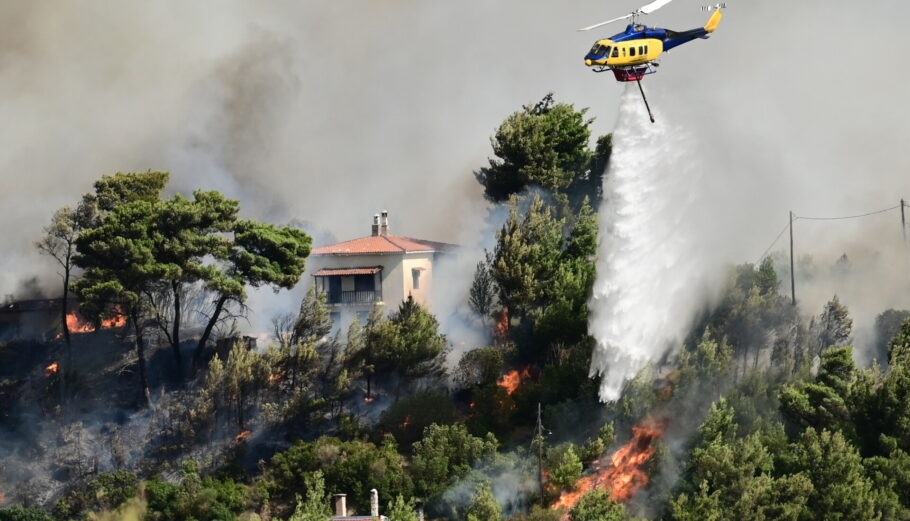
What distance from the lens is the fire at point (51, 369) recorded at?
6438 centimetres

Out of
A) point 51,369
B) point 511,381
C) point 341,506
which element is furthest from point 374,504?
point 51,369

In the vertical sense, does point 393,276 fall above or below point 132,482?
above

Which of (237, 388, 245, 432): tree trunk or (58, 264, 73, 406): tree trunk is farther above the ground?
(58, 264, 73, 406): tree trunk

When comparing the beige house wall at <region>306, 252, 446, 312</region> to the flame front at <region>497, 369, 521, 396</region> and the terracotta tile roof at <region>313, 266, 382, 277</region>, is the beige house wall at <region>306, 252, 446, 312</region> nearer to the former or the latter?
the terracotta tile roof at <region>313, 266, 382, 277</region>

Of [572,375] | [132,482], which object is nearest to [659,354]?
[572,375]

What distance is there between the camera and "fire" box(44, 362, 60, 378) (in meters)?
64.4

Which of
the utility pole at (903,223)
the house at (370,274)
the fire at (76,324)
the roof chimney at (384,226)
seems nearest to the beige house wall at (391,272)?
the house at (370,274)

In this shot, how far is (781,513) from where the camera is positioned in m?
50.3

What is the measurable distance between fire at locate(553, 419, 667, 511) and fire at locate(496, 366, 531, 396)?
6777mm

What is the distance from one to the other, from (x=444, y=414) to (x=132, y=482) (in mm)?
10834

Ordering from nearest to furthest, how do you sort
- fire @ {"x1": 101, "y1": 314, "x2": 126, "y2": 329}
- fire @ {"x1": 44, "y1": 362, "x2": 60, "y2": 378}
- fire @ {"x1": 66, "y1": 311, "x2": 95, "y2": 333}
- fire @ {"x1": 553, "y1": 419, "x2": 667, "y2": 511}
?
fire @ {"x1": 553, "y1": 419, "x2": 667, "y2": 511}
fire @ {"x1": 44, "y1": 362, "x2": 60, "y2": 378}
fire @ {"x1": 101, "y1": 314, "x2": 126, "y2": 329}
fire @ {"x1": 66, "y1": 311, "x2": 95, "y2": 333}

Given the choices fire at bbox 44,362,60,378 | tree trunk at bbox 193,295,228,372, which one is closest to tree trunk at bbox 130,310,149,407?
tree trunk at bbox 193,295,228,372

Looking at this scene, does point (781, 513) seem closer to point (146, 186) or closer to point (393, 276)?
point (393, 276)

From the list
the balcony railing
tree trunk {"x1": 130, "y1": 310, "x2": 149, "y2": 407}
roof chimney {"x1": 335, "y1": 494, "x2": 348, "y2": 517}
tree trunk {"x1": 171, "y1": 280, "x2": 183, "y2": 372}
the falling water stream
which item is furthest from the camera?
the balcony railing
